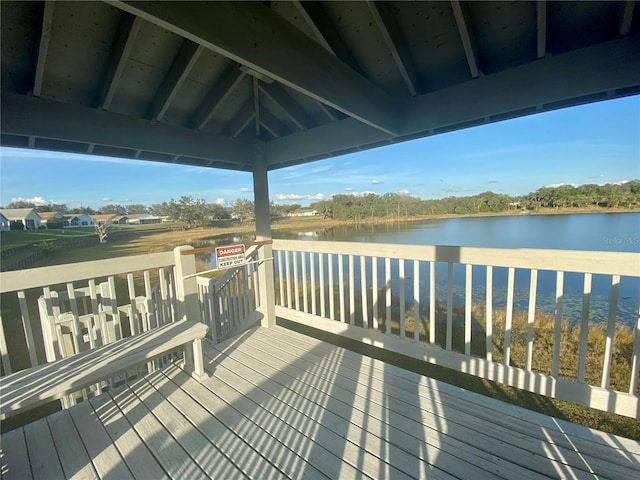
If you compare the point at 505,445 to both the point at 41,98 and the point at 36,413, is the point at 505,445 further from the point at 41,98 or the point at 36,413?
the point at 36,413

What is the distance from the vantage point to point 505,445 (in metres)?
1.40

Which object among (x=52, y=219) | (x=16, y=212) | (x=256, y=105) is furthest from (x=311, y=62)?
(x=52, y=219)

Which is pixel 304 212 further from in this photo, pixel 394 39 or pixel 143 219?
pixel 394 39

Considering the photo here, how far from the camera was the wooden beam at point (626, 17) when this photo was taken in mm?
1549

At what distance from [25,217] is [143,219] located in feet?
6.96

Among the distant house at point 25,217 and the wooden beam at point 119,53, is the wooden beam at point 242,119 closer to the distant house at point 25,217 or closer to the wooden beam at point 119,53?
the wooden beam at point 119,53

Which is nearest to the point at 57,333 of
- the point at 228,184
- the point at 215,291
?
the point at 215,291

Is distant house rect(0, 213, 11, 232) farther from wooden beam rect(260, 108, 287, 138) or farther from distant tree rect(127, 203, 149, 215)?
wooden beam rect(260, 108, 287, 138)

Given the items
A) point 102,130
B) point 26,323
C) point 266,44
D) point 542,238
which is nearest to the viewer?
point 266,44

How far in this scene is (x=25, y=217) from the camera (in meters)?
5.48

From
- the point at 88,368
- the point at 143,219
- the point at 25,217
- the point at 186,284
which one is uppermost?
the point at 25,217

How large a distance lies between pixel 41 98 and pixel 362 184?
15.3m

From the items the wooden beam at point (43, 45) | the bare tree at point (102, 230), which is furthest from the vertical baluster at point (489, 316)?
the bare tree at point (102, 230)

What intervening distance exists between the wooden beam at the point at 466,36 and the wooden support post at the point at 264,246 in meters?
2.39
